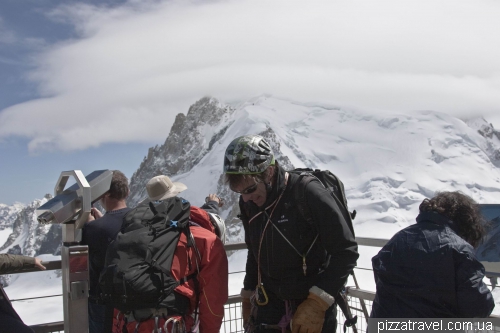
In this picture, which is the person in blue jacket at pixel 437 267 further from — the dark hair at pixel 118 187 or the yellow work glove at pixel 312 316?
the dark hair at pixel 118 187

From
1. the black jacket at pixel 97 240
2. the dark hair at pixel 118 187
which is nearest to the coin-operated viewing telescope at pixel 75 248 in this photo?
the black jacket at pixel 97 240

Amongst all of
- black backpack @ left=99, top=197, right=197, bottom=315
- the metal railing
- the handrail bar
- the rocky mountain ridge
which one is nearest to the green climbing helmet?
black backpack @ left=99, top=197, right=197, bottom=315

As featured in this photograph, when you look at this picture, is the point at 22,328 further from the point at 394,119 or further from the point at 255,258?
the point at 394,119

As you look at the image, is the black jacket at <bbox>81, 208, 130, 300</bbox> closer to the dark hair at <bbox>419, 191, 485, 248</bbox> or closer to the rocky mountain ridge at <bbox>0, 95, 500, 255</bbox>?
the dark hair at <bbox>419, 191, 485, 248</bbox>

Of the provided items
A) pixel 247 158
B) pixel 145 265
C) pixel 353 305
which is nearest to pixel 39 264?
pixel 145 265

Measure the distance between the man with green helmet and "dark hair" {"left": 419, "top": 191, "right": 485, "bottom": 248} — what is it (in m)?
0.55

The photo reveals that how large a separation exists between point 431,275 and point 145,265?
1.57m

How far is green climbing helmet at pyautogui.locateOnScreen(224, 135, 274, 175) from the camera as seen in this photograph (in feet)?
9.86

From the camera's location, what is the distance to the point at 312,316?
9.42 ft

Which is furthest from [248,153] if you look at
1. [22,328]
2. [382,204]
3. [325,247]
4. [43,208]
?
[382,204]

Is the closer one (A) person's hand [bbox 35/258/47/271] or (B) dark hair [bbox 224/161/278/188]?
(B) dark hair [bbox 224/161/278/188]

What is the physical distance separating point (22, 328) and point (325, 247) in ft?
6.76

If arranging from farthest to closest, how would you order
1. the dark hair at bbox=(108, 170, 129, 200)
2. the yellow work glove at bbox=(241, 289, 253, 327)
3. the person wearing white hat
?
the dark hair at bbox=(108, 170, 129, 200) → the yellow work glove at bbox=(241, 289, 253, 327) → the person wearing white hat

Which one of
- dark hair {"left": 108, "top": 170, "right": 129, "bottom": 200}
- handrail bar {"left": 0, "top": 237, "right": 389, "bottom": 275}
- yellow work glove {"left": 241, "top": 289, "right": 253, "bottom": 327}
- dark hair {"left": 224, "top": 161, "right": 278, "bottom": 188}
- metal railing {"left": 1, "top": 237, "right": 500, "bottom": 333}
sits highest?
dark hair {"left": 224, "top": 161, "right": 278, "bottom": 188}
